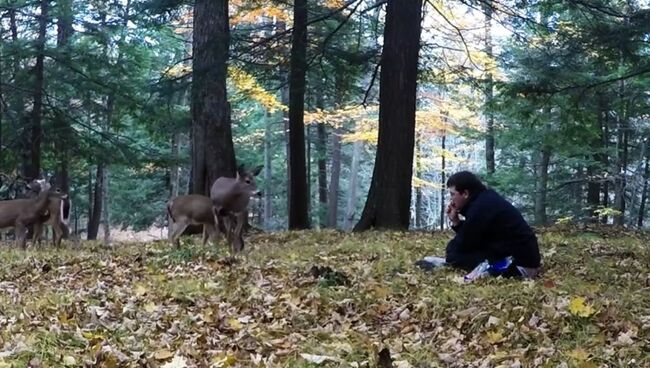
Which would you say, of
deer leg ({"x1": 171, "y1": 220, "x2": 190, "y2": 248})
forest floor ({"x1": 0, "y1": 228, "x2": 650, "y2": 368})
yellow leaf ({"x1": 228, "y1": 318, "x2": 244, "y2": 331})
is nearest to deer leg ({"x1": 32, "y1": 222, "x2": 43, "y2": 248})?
deer leg ({"x1": 171, "y1": 220, "x2": 190, "y2": 248})

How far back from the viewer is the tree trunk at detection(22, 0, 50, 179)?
1738 centimetres

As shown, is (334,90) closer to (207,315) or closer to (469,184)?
Result: (469,184)

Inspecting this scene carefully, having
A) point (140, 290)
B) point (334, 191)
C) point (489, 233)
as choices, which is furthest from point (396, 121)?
point (334, 191)

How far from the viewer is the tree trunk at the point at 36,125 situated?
17375 millimetres

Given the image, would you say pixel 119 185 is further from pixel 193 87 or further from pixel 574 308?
pixel 574 308

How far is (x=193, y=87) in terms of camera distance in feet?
41.3

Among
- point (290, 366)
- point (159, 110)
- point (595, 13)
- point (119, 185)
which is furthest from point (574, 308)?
point (119, 185)

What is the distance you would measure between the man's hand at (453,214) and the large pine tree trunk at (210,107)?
18.9 ft

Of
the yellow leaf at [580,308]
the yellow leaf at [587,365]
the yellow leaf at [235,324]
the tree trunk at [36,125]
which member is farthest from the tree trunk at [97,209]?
the yellow leaf at [587,365]

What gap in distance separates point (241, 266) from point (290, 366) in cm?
376

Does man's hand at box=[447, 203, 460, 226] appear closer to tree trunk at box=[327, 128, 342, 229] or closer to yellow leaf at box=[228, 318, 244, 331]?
yellow leaf at box=[228, 318, 244, 331]

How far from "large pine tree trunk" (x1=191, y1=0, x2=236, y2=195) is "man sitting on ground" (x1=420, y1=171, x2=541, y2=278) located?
6.10 m

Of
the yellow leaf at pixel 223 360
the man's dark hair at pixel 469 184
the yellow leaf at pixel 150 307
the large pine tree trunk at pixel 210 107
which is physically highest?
the large pine tree trunk at pixel 210 107

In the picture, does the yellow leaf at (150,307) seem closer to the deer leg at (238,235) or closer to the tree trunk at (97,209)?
the deer leg at (238,235)
